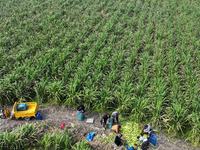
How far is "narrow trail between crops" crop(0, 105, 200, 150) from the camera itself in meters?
5.33

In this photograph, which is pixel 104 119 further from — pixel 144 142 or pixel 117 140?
pixel 144 142

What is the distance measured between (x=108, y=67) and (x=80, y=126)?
3.51 m

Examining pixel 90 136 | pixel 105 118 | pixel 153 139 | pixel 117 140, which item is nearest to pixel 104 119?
pixel 105 118

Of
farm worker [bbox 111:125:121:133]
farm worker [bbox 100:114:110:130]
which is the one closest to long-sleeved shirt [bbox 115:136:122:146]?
farm worker [bbox 111:125:121:133]

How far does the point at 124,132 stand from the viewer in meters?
5.72

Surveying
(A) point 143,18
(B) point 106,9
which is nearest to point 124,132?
(A) point 143,18

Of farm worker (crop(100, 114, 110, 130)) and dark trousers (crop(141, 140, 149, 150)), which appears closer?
dark trousers (crop(141, 140, 149, 150))

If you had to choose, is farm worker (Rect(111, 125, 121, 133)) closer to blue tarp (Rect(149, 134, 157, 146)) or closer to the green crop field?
the green crop field

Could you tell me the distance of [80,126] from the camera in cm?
593

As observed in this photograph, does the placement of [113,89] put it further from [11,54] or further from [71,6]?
[71,6]

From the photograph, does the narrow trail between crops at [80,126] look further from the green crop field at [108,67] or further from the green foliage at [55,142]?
the green foliage at [55,142]

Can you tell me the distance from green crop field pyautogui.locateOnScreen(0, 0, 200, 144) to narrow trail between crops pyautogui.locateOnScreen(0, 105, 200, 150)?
0.31 metres

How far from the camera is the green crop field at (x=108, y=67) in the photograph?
6266 mm

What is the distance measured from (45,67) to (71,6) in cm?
1158
